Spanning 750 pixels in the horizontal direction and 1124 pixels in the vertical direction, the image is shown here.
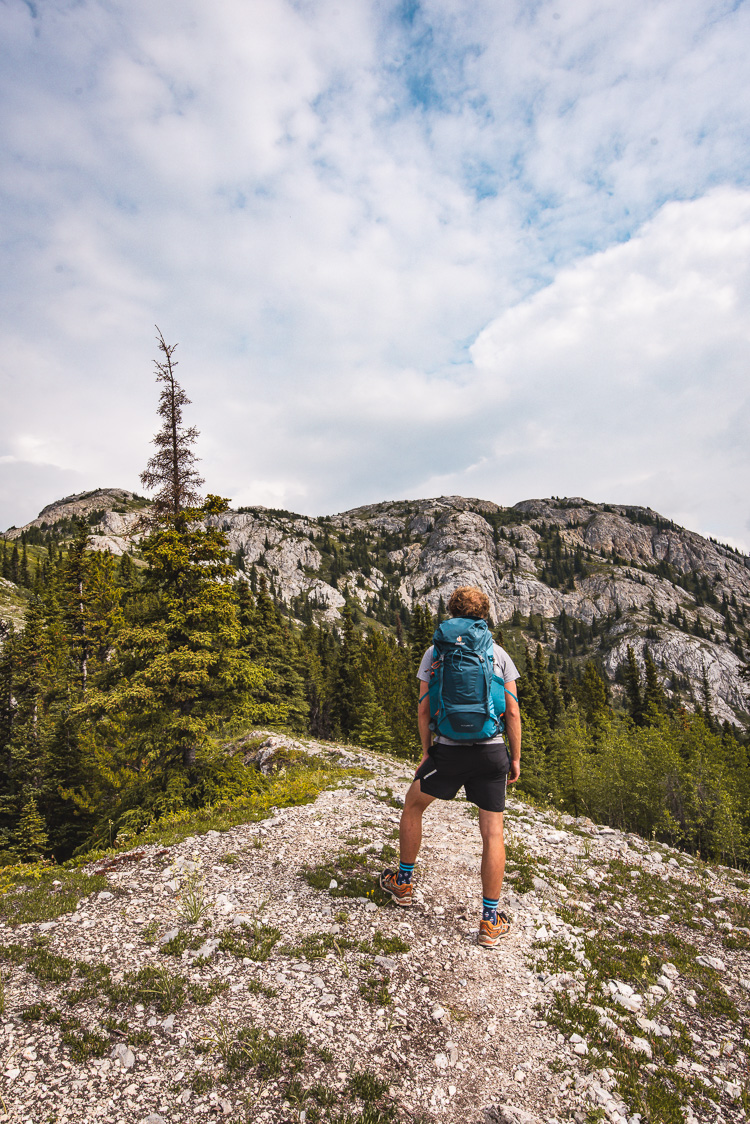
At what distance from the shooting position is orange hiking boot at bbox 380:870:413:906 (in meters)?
6.54

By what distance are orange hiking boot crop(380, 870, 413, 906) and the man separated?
859 mm

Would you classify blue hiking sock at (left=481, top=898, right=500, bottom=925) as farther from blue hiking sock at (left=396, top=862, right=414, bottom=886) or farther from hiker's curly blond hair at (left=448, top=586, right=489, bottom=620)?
hiker's curly blond hair at (left=448, top=586, right=489, bottom=620)

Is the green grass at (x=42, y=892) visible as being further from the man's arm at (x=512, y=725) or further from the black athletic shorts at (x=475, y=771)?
the man's arm at (x=512, y=725)

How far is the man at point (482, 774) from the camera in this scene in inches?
223

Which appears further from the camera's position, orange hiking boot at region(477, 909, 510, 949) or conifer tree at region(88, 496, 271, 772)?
conifer tree at region(88, 496, 271, 772)

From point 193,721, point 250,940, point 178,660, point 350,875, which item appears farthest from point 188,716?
point 250,940

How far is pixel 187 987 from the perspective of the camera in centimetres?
493

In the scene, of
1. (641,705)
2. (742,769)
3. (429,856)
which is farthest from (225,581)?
(641,705)

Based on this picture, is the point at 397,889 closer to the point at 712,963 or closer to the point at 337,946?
the point at 337,946

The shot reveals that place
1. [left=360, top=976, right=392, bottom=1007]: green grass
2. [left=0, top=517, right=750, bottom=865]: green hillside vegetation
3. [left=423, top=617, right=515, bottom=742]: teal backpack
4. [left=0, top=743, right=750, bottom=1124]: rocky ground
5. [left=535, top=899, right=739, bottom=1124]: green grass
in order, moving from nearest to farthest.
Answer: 1. [left=0, top=743, right=750, bottom=1124]: rocky ground
2. [left=535, top=899, right=739, bottom=1124]: green grass
3. [left=360, top=976, right=392, bottom=1007]: green grass
4. [left=423, top=617, right=515, bottom=742]: teal backpack
5. [left=0, top=517, right=750, bottom=865]: green hillside vegetation

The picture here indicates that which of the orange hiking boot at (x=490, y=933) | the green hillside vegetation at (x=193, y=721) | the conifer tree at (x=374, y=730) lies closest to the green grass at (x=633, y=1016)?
the orange hiking boot at (x=490, y=933)

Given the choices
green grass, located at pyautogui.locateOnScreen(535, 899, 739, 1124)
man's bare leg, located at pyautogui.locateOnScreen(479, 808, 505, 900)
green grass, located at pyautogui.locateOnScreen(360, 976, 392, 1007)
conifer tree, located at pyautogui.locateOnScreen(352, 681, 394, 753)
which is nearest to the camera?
green grass, located at pyautogui.locateOnScreen(535, 899, 739, 1124)

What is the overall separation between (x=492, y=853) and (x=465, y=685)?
84.0 inches

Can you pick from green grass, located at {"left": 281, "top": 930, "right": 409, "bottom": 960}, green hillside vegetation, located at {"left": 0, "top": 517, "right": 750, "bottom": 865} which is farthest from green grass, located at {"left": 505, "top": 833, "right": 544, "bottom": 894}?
green hillside vegetation, located at {"left": 0, "top": 517, "right": 750, "bottom": 865}
